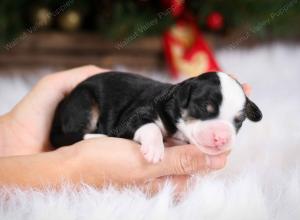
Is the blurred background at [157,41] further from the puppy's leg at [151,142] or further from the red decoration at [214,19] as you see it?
the puppy's leg at [151,142]

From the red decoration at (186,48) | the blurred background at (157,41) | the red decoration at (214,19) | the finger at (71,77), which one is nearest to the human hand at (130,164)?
the finger at (71,77)

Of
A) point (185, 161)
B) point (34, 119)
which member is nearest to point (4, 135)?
point (34, 119)

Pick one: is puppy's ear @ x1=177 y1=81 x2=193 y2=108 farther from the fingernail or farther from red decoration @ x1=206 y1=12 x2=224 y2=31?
red decoration @ x1=206 y1=12 x2=224 y2=31

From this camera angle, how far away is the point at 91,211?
1538mm

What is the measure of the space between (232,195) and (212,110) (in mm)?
312

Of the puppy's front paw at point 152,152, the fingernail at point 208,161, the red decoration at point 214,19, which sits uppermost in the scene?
the red decoration at point 214,19

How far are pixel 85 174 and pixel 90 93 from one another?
0.41 metres

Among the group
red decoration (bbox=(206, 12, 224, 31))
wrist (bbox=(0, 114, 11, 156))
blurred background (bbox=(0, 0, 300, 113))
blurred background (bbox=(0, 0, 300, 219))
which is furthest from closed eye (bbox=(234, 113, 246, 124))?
red decoration (bbox=(206, 12, 224, 31))

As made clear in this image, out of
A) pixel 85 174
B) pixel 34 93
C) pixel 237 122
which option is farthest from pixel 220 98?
pixel 34 93

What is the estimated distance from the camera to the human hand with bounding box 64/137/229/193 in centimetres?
162

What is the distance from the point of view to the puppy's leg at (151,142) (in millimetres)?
1584

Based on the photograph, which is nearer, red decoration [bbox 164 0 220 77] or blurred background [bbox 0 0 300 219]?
blurred background [bbox 0 0 300 219]

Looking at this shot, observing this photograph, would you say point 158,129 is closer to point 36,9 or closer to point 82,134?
point 82,134

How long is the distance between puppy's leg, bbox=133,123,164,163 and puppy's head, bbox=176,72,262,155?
0.09 metres
